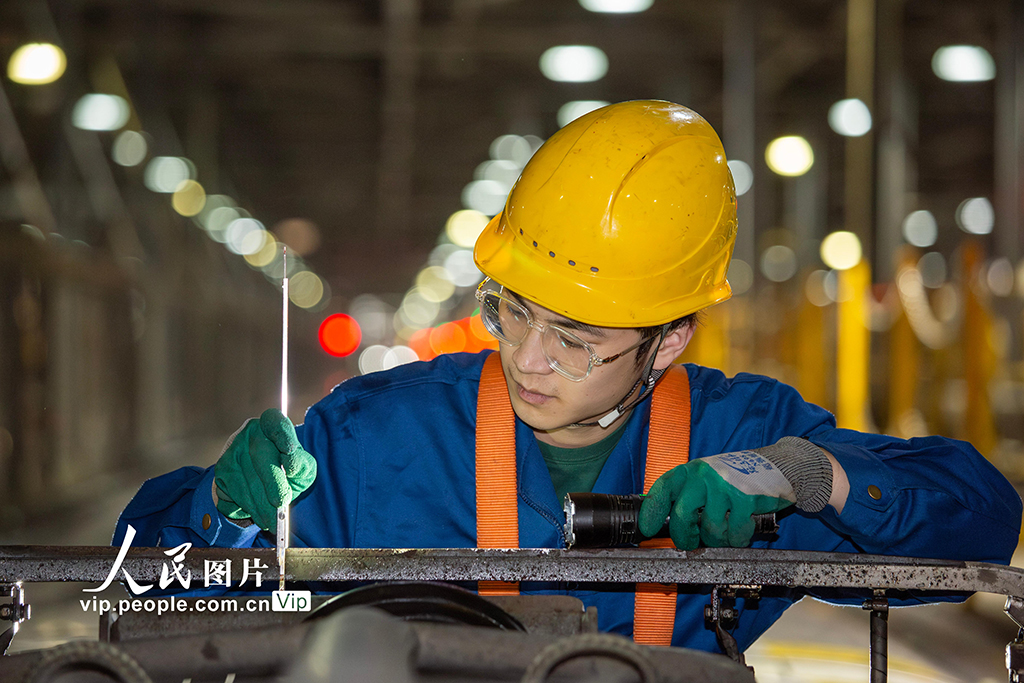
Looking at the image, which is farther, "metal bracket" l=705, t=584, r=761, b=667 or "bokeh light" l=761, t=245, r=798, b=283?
"bokeh light" l=761, t=245, r=798, b=283

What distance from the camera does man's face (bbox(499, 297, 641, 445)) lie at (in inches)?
77.3

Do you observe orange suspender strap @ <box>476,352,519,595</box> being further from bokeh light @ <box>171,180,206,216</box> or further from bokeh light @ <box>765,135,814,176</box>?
bokeh light @ <box>171,180,206,216</box>

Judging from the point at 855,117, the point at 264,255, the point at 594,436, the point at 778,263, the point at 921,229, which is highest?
the point at 778,263

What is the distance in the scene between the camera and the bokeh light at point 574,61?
9148 mm

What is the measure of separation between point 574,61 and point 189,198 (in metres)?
8.32

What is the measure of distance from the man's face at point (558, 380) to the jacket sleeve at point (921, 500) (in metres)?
0.48

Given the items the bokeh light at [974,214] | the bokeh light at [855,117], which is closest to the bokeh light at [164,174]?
the bokeh light at [855,117]

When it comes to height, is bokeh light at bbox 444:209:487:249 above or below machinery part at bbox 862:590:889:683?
above

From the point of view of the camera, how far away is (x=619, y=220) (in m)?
1.96

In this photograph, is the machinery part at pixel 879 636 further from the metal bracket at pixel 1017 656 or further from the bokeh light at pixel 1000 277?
the bokeh light at pixel 1000 277

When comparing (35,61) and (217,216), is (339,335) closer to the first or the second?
Answer: (217,216)

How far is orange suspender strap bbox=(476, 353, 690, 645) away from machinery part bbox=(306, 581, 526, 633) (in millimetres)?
562

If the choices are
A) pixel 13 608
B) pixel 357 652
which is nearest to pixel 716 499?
pixel 357 652

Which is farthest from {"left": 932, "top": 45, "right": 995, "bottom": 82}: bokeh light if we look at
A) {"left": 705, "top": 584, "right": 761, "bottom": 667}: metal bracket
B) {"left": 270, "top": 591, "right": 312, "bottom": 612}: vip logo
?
{"left": 270, "top": 591, "right": 312, "bottom": 612}: vip logo
